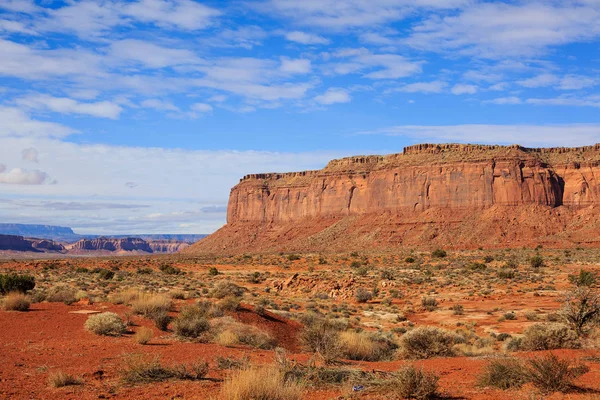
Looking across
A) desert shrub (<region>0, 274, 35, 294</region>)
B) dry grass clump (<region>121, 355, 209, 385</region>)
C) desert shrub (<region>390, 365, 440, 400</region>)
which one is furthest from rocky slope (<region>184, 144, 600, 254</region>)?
dry grass clump (<region>121, 355, 209, 385</region>)

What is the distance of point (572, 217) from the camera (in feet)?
306

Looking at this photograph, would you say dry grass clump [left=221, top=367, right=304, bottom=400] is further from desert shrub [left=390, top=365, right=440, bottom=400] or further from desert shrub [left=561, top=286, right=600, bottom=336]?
desert shrub [left=561, top=286, right=600, bottom=336]

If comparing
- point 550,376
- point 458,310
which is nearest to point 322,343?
point 550,376

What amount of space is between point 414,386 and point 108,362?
6098mm

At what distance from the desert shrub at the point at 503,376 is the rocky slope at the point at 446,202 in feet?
261

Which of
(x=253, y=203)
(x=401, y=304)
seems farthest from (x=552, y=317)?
(x=253, y=203)

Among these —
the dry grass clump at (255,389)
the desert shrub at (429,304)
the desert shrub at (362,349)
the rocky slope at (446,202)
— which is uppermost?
the rocky slope at (446,202)

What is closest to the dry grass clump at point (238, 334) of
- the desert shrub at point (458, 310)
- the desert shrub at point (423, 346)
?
the desert shrub at point (423, 346)

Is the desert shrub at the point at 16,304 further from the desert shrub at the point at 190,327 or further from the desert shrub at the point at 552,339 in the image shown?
the desert shrub at the point at 552,339

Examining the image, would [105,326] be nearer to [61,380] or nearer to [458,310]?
[61,380]

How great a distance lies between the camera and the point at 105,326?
13.5 metres

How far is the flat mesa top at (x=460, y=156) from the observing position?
104 metres

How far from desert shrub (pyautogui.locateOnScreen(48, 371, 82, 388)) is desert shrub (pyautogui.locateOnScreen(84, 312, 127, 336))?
5.07m

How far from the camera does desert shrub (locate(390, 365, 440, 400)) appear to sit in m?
7.79
